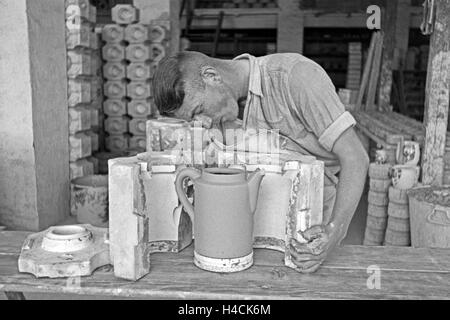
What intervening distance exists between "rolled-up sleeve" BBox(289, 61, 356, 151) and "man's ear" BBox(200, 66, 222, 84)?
9.5 inches

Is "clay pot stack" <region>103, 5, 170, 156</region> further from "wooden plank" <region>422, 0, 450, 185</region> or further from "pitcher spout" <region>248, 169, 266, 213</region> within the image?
"pitcher spout" <region>248, 169, 266, 213</region>

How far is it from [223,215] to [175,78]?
501mm

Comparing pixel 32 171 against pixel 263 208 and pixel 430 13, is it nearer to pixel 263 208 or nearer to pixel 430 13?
pixel 263 208

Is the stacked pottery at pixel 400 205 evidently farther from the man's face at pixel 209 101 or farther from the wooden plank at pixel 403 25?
the wooden plank at pixel 403 25

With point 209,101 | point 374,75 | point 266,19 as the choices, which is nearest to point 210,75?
point 209,101

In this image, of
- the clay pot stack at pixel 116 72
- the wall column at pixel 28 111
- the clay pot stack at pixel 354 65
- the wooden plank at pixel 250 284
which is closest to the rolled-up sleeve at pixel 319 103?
the wooden plank at pixel 250 284

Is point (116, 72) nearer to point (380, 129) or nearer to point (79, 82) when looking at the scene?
point (79, 82)

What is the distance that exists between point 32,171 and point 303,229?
261 cm

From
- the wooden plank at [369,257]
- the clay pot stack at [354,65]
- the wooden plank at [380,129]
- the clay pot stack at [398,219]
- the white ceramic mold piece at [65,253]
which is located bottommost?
the clay pot stack at [398,219]

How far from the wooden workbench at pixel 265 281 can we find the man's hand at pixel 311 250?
0.09 feet

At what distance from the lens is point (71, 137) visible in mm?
4246

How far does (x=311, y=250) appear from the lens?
1.38 metres

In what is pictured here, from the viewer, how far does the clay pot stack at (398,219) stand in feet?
12.5
